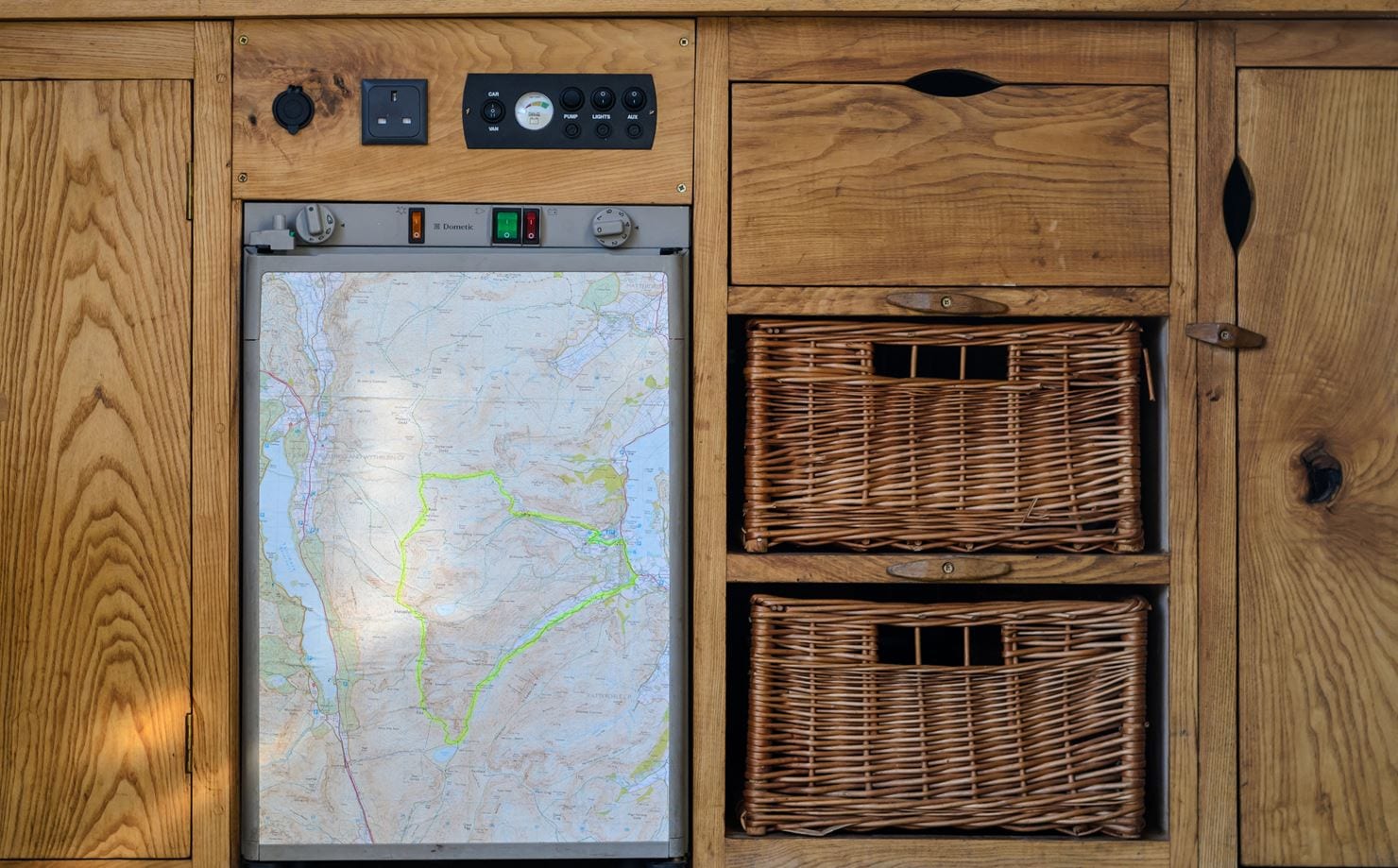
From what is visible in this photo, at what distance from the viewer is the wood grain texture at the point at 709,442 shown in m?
1.54

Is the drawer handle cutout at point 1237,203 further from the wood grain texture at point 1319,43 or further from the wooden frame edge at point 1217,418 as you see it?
the wood grain texture at point 1319,43

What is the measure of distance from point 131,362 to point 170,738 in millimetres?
529

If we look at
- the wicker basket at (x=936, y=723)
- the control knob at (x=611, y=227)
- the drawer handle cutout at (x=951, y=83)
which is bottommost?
the wicker basket at (x=936, y=723)

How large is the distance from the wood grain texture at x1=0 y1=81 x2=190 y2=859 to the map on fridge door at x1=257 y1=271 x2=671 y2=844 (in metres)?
0.15

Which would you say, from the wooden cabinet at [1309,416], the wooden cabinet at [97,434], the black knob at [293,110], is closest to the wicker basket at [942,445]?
the wooden cabinet at [1309,416]

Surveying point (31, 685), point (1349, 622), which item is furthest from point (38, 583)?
point (1349, 622)

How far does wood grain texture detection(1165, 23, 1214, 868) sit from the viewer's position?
5.07ft

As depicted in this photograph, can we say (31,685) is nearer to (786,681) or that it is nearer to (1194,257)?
(786,681)

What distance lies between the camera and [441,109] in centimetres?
155

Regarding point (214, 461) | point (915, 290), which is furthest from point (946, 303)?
point (214, 461)

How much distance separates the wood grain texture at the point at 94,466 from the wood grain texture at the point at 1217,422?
1.43m

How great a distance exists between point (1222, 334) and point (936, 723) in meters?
0.68

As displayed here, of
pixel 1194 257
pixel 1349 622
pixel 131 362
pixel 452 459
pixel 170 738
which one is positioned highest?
pixel 1194 257

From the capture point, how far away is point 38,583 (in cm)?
154
